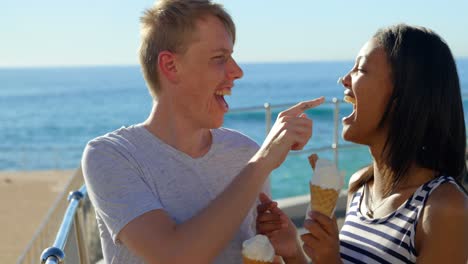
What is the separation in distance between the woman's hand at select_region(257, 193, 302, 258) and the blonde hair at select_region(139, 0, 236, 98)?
0.61 meters

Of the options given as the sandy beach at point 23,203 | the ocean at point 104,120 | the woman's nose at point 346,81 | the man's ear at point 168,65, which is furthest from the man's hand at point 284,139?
the sandy beach at point 23,203

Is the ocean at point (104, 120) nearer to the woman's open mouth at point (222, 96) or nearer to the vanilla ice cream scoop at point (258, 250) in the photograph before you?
the woman's open mouth at point (222, 96)

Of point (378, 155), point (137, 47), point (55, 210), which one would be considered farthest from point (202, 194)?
point (55, 210)

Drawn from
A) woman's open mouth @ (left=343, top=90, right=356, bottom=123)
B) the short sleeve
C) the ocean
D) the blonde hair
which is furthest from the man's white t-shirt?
the ocean

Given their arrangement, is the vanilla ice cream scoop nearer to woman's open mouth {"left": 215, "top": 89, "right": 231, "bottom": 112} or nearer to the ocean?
woman's open mouth {"left": 215, "top": 89, "right": 231, "bottom": 112}

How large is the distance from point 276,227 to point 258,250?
0.33m

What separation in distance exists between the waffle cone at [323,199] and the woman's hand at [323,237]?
2 cm

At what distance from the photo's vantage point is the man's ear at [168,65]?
2289mm

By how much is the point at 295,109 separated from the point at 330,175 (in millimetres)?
243

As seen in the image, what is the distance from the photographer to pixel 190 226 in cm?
202

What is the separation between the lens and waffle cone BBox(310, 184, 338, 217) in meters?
2.26

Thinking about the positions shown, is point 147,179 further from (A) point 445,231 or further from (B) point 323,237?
(A) point 445,231

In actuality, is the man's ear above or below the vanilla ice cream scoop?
above

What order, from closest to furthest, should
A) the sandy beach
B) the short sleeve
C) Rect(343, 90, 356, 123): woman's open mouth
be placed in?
the short sleeve → Rect(343, 90, 356, 123): woman's open mouth → the sandy beach
